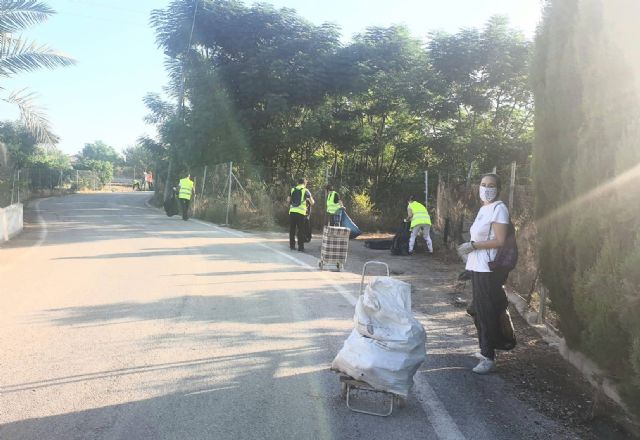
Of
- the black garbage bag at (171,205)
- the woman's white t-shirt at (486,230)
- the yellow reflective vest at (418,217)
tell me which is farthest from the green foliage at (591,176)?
the black garbage bag at (171,205)

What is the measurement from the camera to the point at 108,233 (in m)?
15.7

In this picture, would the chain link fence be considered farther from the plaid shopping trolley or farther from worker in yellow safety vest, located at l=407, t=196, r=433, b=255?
worker in yellow safety vest, located at l=407, t=196, r=433, b=255

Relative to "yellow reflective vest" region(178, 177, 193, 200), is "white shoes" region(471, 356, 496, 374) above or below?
below

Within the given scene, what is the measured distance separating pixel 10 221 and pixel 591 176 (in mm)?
14490

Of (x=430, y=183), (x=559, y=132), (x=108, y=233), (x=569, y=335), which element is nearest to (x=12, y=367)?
(x=569, y=335)

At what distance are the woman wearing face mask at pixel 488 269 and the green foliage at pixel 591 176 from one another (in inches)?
21.1

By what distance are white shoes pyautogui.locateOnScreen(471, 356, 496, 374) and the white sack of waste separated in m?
1.16

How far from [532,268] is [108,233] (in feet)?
38.9

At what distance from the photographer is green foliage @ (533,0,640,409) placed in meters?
Answer: 3.76

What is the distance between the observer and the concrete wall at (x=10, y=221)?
13.5m

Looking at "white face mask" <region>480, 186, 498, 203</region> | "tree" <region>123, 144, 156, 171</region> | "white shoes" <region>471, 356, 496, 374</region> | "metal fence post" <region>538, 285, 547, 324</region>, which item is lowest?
"white shoes" <region>471, 356, 496, 374</region>

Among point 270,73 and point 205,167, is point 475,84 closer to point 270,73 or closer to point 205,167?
point 270,73

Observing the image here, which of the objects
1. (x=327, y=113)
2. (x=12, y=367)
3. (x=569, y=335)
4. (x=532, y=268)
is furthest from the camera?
(x=327, y=113)

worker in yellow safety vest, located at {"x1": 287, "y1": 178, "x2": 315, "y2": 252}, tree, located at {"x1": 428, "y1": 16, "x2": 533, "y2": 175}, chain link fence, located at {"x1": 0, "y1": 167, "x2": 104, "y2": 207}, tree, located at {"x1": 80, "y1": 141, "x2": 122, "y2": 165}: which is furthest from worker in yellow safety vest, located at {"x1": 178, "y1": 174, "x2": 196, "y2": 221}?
tree, located at {"x1": 80, "y1": 141, "x2": 122, "y2": 165}
